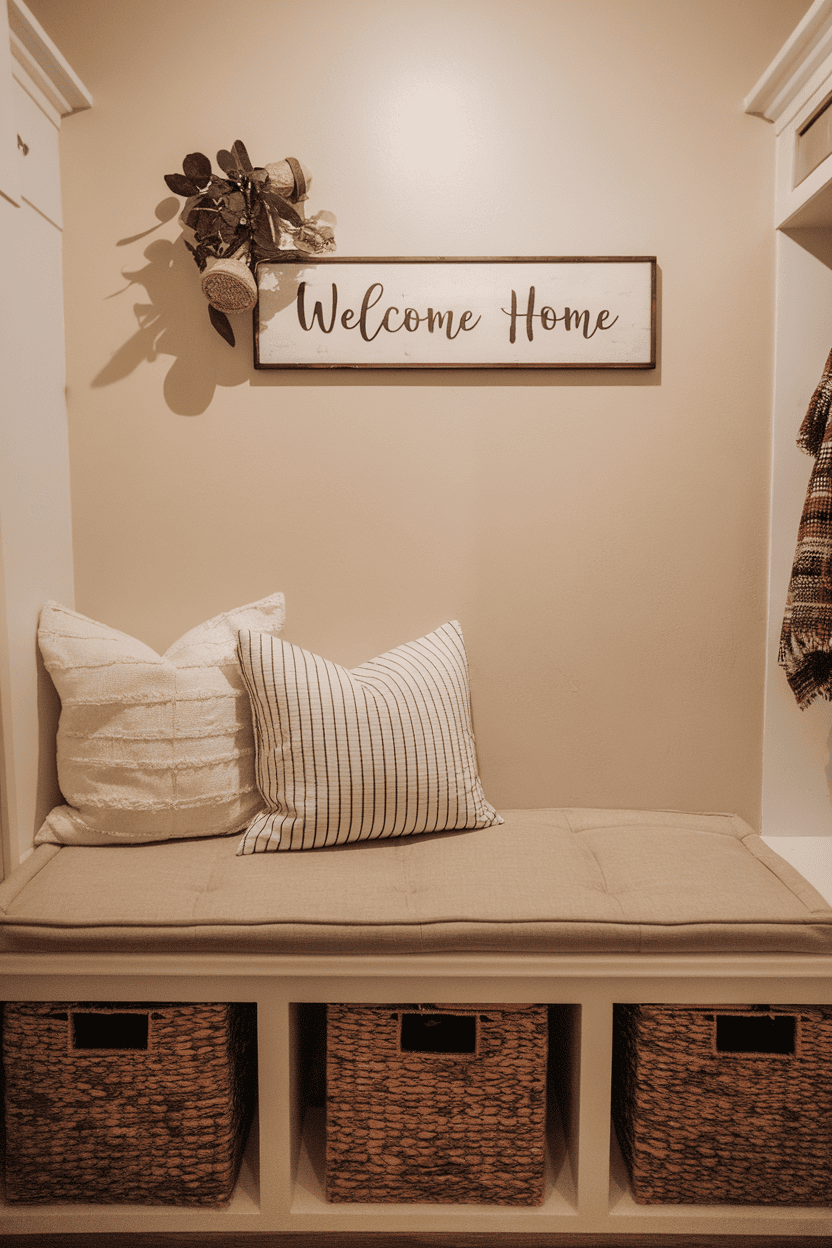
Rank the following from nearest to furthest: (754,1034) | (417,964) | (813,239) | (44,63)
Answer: (417,964) < (754,1034) < (44,63) < (813,239)

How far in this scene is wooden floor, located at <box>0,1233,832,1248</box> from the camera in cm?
132

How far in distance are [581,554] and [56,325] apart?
1.31 m

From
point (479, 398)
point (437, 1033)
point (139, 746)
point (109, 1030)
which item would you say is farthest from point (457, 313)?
point (109, 1030)

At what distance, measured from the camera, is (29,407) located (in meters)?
1.57

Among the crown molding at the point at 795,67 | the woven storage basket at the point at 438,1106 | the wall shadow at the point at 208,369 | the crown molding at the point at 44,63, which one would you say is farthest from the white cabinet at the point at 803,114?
the woven storage basket at the point at 438,1106

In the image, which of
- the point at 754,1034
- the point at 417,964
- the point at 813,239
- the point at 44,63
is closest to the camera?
the point at 417,964

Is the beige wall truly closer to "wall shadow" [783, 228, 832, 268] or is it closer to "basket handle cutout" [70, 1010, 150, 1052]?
"wall shadow" [783, 228, 832, 268]

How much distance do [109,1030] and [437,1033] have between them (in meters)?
0.63

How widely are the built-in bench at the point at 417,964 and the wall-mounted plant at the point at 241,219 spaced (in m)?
1.23

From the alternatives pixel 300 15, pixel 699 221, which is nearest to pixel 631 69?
pixel 699 221

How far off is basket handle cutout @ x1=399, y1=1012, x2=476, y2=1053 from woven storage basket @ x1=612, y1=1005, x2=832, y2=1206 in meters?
0.31

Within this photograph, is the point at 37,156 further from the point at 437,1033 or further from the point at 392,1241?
the point at 392,1241

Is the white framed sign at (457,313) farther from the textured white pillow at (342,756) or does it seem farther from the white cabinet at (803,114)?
the textured white pillow at (342,756)

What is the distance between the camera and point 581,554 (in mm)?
1786
